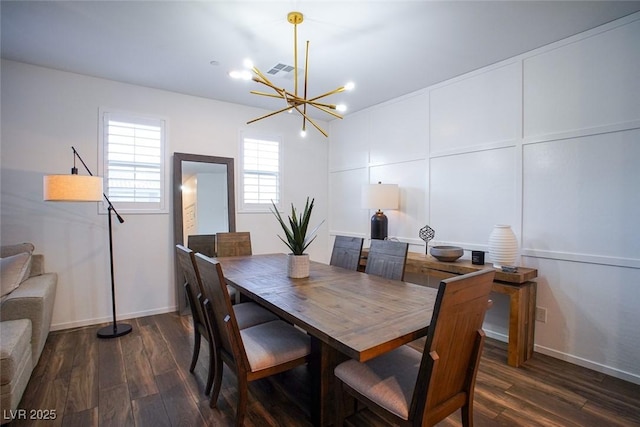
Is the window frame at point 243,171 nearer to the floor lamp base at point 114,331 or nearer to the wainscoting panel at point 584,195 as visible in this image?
the floor lamp base at point 114,331

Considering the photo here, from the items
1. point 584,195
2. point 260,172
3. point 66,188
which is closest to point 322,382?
point 584,195

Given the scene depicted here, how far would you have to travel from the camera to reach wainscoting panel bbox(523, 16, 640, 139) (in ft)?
7.67

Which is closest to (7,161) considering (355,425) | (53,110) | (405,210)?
(53,110)

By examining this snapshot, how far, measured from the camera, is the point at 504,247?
2.72 meters

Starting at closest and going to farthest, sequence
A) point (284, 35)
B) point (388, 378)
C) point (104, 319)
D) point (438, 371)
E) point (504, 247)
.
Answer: point (438, 371)
point (388, 378)
point (284, 35)
point (504, 247)
point (104, 319)

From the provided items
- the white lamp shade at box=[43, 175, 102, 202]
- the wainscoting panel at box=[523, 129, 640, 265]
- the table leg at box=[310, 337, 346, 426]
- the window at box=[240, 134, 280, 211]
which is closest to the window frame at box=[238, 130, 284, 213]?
the window at box=[240, 134, 280, 211]

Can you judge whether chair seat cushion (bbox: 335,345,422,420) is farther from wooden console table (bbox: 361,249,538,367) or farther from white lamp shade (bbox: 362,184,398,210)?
white lamp shade (bbox: 362,184,398,210)

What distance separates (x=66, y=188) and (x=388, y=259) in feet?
9.29

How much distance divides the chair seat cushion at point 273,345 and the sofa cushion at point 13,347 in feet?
4.21

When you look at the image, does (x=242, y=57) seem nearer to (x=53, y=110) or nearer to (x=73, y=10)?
(x=73, y=10)

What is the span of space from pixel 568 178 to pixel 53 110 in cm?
501

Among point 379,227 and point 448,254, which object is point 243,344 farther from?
point 379,227

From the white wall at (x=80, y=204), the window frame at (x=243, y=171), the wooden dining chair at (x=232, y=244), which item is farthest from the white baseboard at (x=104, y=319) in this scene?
the window frame at (x=243, y=171)

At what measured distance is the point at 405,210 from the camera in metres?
3.99
